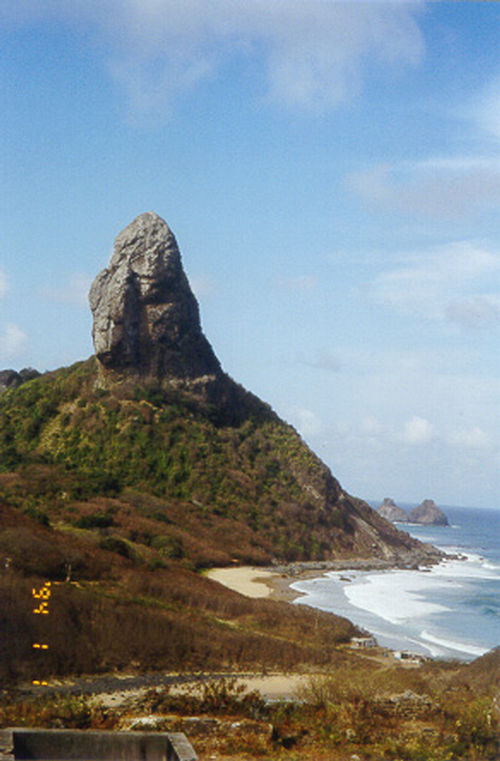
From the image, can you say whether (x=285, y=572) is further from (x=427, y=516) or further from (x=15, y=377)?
(x=427, y=516)

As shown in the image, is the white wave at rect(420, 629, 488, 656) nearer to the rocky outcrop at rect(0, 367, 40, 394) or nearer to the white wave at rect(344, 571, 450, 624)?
the white wave at rect(344, 571, 450, 624)

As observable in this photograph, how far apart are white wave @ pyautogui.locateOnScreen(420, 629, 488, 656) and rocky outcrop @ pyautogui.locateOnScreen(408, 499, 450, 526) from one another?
144 meters

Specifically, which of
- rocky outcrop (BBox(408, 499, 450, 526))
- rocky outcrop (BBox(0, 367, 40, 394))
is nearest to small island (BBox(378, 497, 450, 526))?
rocky outcrop (BBox(408, 499, 450, 526))

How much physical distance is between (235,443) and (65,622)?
47.1 m

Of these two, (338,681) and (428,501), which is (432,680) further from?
(428,501)

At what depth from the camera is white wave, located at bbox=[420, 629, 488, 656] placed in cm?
2766

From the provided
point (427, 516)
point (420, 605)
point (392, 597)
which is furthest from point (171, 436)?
point (427, 516)

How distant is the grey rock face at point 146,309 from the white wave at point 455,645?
38.5 metres

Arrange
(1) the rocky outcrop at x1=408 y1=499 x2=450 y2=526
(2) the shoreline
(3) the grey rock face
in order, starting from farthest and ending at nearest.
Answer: (1) the rocky outcrop at x1=408 y1=499 x2=450 y2=526
(3) the grey rock face
(2) the shoreline

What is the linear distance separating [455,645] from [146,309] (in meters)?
42.0

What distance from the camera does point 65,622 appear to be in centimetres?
1648

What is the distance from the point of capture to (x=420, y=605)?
3928 cm

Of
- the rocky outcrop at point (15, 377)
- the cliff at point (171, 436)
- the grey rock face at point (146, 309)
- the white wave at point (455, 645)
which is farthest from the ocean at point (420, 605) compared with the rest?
the rocky outcrop at point (15, 377)

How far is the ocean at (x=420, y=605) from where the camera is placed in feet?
94.7
